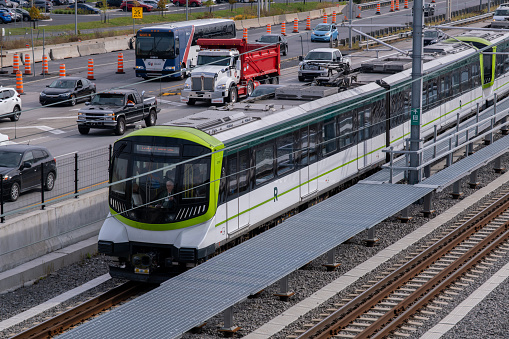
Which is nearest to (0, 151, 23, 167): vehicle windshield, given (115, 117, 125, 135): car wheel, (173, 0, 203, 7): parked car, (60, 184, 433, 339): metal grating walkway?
(60, 184, 433, 339): metal grating walkway

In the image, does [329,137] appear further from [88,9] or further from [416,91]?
[88,9]

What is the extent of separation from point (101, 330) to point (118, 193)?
4.25m

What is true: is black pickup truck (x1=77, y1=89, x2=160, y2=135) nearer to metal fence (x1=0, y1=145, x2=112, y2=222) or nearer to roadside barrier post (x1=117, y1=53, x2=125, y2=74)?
metal fence (x1=0, y1=145, x2=112, y2=222)

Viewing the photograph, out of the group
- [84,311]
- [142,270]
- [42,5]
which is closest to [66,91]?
[142,270]

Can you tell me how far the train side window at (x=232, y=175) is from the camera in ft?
51.9

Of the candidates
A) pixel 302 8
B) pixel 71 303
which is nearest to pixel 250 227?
pixel 71 303

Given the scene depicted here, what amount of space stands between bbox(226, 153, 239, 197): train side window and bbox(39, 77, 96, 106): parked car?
69.5 feet

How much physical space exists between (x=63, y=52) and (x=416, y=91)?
35865 millimetres

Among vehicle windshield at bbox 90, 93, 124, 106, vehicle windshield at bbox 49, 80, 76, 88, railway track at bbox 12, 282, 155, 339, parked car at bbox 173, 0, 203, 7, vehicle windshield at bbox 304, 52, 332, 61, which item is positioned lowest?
railway track at bbox 12, 282, 155, 339

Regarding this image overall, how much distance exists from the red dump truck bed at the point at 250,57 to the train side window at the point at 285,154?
66.8 ft

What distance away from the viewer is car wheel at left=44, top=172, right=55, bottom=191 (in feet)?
61.9

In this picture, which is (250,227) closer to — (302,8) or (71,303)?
(71,303)

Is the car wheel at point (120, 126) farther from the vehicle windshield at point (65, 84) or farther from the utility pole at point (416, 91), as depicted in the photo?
the utility pole at point (416, 91)

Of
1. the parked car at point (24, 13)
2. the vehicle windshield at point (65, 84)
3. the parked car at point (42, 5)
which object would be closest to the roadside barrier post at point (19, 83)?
the vehicle windshield at point (65, 84)
